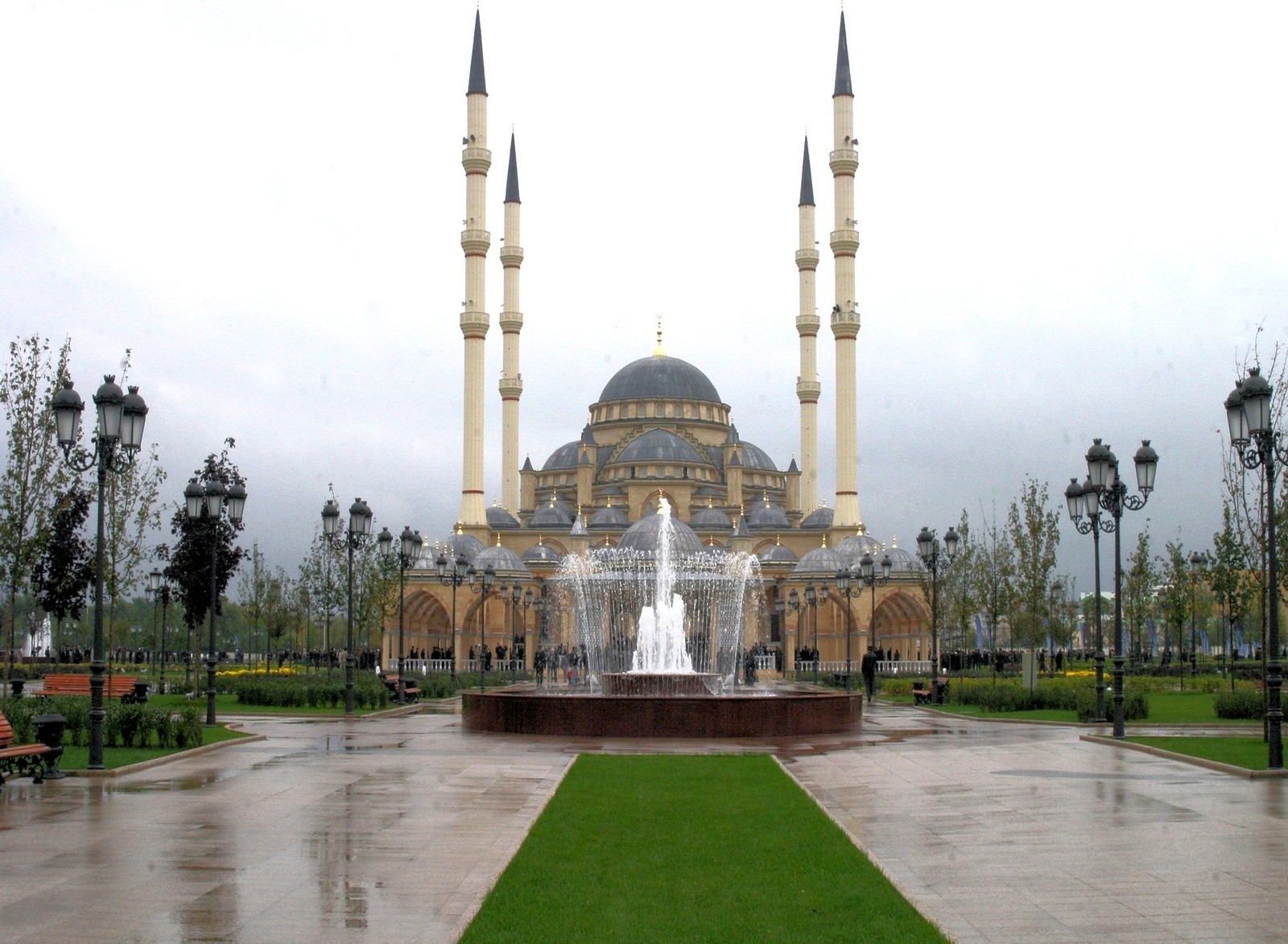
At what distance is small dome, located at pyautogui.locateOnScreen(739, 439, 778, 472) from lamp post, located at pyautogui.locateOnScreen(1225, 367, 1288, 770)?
215 feet

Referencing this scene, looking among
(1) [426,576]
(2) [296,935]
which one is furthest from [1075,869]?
(1) [426,576]

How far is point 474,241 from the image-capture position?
206 ft

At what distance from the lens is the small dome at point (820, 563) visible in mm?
63344

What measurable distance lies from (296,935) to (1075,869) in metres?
4.57

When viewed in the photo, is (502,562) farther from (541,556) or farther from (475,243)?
(475,243)

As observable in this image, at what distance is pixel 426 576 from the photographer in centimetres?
6475

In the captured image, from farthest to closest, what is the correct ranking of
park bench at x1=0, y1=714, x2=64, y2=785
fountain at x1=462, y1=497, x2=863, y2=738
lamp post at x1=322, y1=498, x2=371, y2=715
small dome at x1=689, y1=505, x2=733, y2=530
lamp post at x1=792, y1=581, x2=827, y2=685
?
small dome at x1=689, y1=505, x2=733, y2=530 → lamp post at x1=792, y1=581, x2=827, y2=685 → lamp post at x1=322, y1=498, x2=371, y2=715 → fountain at x1=462, y1=497, x2=863, y2=738 → park bench at x1=0, y1=714, x2=64, y2=785

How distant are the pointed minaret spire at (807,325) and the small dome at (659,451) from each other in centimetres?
642

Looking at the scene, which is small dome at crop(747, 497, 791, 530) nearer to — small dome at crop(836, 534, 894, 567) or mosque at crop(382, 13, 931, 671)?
mosque at crop(382, 13, 931, 671)

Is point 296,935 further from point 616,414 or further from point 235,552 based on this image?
point 616,414

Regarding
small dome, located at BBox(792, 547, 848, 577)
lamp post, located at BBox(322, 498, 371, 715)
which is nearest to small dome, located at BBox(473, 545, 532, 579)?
small dome, located at BBox(792, 547, 848, 577)

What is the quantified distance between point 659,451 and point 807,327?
11227 mm

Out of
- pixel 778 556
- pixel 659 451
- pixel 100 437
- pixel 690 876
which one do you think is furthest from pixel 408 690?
pixel 659 451

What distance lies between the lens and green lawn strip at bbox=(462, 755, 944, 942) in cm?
670
